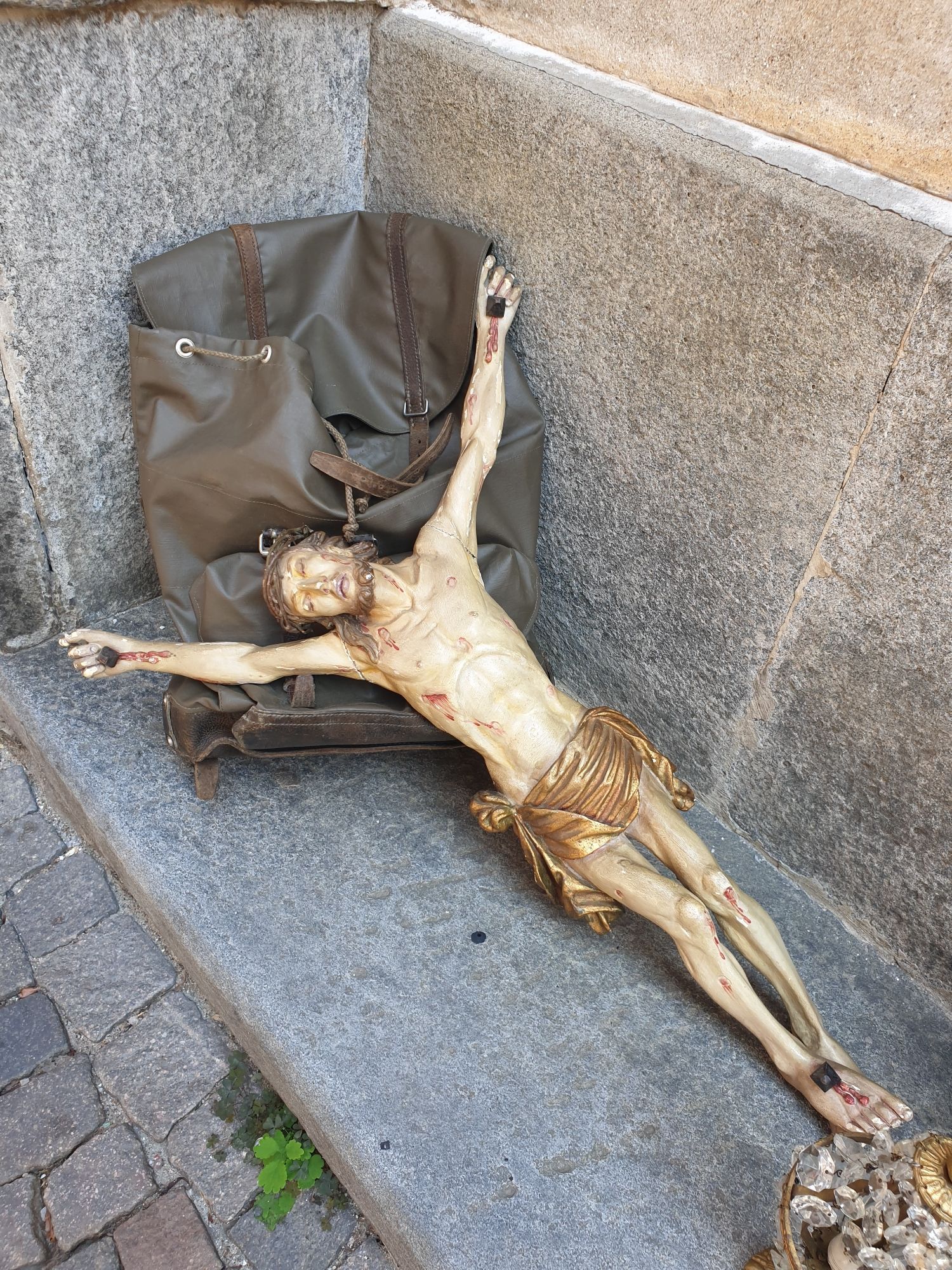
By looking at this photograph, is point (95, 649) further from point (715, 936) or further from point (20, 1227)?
point (715, 936)

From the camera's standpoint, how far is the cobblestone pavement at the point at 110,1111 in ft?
6.61

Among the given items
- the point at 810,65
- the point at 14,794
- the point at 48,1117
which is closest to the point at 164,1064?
the point at 48,1117

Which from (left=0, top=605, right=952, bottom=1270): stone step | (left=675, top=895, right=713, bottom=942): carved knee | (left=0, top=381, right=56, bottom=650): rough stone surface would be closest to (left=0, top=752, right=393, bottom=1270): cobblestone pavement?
(left=0, top=605, right=952, bottom=1270): stone step

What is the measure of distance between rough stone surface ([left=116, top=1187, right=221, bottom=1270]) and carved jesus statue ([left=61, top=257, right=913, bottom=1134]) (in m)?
0.98

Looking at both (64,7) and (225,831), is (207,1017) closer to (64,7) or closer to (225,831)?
(225,831)

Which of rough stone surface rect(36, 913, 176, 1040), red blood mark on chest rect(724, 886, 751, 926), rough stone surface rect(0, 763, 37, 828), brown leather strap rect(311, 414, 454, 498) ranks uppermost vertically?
brown leather strap rect(311, 414, 454, 498)

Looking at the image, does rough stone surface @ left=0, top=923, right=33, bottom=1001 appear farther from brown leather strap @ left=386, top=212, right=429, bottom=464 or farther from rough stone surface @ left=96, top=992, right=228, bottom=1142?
brown leather strap @ left=386, top=212, right=429, bottom=464

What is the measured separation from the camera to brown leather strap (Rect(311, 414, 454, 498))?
2291mm

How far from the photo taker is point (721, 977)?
209 cm

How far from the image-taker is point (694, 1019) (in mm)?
2238

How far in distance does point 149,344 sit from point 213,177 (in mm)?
528

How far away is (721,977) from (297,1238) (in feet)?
3.31

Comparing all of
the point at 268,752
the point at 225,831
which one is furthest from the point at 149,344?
the point at 225,831

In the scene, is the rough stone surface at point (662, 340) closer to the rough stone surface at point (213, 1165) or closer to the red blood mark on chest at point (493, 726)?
the red blood mark on chest at point (493, 726)
